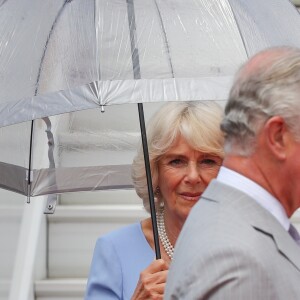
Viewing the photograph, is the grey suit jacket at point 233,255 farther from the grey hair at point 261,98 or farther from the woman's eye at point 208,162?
the woman's eye at point 208,162

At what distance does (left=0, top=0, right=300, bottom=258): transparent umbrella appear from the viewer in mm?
3180

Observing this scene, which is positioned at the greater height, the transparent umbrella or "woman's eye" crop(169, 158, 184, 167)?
the transparent umbrella

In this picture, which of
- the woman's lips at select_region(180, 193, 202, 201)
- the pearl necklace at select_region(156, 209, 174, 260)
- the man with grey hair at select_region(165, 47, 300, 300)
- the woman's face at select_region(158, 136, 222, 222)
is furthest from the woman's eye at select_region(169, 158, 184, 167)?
the man with grey hair at select_region(165, 47, 300, 300)

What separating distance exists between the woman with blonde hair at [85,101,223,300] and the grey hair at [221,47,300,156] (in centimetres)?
139

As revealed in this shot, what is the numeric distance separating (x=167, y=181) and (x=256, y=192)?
4.94ft

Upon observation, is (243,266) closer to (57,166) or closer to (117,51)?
(117,51)

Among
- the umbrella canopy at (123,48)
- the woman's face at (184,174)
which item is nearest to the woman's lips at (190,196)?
the woman's face at (184,174)

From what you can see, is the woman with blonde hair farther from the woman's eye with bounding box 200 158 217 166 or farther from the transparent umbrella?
the transparent umbrella

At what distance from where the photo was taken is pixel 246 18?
3521 mm

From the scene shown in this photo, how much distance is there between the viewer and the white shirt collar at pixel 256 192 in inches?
85.7

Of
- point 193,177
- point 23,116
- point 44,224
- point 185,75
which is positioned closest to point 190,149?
point 193,177

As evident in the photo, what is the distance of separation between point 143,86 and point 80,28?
0.37m

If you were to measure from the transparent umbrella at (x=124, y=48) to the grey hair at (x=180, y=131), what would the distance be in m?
0.15

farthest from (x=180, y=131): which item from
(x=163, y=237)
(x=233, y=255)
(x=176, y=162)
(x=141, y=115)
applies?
(x=233, y=255)
